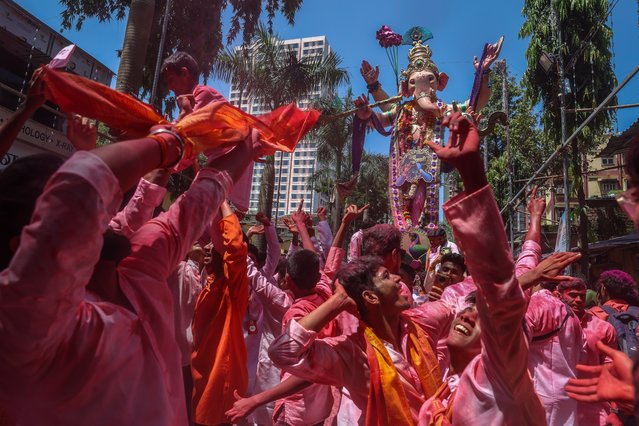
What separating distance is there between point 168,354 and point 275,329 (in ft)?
9.04

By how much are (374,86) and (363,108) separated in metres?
0.76

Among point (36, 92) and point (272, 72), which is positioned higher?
point (272, 72)

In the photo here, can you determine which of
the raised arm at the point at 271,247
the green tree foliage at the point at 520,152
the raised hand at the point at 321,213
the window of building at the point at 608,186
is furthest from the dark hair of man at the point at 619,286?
the window of building at the point at 608,186

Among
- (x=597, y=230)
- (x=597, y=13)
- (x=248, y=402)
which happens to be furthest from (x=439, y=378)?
(x=597, y=230)

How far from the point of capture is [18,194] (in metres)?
1.17

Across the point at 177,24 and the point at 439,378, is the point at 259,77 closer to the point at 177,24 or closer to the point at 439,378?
the point at 177,24

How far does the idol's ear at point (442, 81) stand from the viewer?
34.9 feet

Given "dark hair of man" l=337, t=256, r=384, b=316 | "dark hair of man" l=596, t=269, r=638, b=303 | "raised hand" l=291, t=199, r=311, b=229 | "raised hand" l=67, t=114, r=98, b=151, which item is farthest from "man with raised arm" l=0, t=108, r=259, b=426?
"dark hair of man" l=596, t=269, r=638, b=303

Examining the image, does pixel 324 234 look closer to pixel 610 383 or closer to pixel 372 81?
pixel 610 383

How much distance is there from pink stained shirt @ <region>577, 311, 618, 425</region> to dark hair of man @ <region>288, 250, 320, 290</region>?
7.21ft

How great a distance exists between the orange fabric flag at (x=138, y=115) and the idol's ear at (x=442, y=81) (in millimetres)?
9326

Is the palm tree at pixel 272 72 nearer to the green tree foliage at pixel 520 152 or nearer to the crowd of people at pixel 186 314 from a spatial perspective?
the green tree foliage at pixel 520 152

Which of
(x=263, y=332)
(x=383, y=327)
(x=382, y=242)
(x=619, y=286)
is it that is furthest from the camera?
(x=619, y=286)

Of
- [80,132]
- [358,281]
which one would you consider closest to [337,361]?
[358,281]
